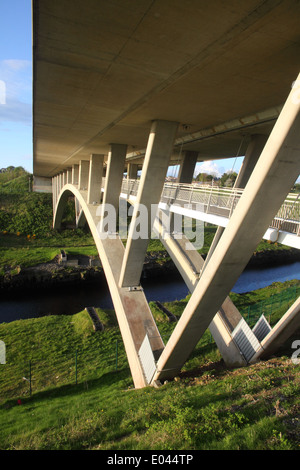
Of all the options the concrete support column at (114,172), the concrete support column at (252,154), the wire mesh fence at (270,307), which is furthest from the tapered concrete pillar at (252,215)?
the wire mesh fence at (270,307)

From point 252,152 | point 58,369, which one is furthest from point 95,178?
point 58,369

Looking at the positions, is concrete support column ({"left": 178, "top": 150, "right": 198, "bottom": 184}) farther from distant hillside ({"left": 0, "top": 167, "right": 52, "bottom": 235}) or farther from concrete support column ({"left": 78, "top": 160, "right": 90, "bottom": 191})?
distant hillside ({"left": 0, "top": 167, "right": 52, "bottom": 235})

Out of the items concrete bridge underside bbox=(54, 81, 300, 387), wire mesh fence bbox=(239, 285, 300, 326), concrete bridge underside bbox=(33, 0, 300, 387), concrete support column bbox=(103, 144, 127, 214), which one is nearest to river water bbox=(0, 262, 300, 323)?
wire mesh fence bbox=(239, 285, 300, 326)

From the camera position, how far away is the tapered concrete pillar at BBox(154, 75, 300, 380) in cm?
417

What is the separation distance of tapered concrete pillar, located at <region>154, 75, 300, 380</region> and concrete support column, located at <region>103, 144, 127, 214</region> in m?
8.32

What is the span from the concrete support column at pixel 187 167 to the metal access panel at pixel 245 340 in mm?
6937

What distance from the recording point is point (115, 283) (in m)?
10.9

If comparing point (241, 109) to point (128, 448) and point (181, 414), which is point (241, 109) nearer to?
point (181, 414)

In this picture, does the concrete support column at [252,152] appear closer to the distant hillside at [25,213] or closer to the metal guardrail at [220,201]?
the metal guardrail at [220,201]

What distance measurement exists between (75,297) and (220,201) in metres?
17.6

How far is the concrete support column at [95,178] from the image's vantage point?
1636 centimetres

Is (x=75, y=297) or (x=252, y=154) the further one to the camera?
(x=75, y=297)

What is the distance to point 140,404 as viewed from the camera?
6.33 metres

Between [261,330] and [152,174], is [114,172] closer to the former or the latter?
[152,174]
